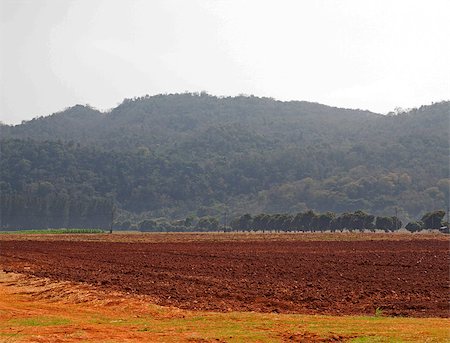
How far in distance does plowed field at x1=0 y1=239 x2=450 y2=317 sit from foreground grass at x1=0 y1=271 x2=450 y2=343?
179cm

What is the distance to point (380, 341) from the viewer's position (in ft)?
55.1

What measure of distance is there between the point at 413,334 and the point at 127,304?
38.7ft

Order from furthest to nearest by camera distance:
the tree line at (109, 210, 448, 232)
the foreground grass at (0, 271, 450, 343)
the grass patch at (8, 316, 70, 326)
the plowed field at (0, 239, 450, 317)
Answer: the tree line at (109, 210, 448, 232) → the plowed field at (0, 239, 450, 317) → the grass patch at (8, 316, 70, 326) → the foreground grass at (0, 271, 450, 343)

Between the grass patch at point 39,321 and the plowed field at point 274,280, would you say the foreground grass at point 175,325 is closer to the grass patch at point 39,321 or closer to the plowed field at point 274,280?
the grass patch at point 39,321

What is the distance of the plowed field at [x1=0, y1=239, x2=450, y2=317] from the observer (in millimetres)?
24953

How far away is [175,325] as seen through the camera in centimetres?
2008

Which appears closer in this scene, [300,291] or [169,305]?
[169,305]

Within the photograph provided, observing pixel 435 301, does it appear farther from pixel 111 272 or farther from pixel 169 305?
pixel 111 272

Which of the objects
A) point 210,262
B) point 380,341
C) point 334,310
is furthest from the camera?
point 210,262

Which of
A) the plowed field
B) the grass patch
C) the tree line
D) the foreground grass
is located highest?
the tree line

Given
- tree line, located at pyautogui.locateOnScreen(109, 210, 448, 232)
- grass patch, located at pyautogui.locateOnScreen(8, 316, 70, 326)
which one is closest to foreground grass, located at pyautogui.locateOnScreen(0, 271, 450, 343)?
grass patch, located at pyautogui.locateOnScreen(8, 316, 70, 326)

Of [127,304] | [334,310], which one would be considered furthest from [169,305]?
[334,310]

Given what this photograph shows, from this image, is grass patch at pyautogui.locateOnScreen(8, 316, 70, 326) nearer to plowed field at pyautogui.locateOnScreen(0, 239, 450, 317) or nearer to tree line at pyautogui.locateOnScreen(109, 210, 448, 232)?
plowed field at pyautogui.locateOnScreen(0, 239, 450, 317)

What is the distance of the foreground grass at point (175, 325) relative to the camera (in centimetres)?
1762
